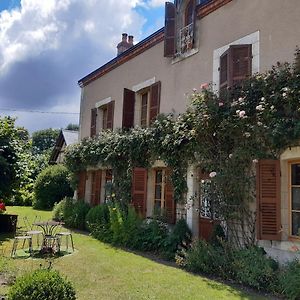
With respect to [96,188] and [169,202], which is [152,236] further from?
[96,188]

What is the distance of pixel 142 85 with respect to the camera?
44.9 feet

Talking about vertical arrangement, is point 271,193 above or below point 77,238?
above

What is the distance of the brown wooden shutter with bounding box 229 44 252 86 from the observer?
29.7ft

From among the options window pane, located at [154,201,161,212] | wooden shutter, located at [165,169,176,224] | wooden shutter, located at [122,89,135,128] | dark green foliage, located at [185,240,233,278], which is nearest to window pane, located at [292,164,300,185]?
dark green foliage, located at [185,240,233,278]

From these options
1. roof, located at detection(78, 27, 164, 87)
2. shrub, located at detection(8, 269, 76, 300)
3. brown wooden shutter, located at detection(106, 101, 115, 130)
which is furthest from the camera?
brown wooden shutter, located at detection(106, 101, 115, 130)

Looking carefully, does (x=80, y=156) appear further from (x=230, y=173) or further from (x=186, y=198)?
(x=230, y=173)

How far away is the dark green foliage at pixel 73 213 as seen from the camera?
14.9 m

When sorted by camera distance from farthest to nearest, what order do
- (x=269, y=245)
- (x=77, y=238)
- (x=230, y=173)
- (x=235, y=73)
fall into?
1. (x=77, y=238)
2. (x=235, y=73)
3. (x=230, y=173)
4. (x=269, y=245)

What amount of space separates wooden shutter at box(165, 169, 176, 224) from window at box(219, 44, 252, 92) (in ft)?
11.3

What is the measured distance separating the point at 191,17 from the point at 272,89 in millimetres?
4965

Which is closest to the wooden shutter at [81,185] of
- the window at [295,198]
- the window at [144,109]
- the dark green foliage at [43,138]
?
the window at [144,109]

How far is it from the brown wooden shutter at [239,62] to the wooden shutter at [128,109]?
564cm

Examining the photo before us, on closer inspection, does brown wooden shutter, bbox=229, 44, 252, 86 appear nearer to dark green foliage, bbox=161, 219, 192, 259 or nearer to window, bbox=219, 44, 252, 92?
window, bbox=219, 44, 252, 92

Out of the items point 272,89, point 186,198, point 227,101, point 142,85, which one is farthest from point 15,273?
point 142,85
